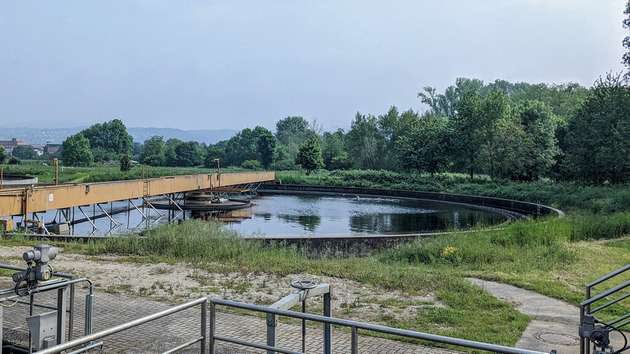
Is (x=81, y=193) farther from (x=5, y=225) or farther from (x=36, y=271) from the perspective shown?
(x=36, y=271)

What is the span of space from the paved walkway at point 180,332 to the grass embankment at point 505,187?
1909 cm

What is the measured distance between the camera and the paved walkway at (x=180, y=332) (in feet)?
19.7

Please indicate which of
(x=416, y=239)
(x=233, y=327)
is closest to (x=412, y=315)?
(x=233, y=327)

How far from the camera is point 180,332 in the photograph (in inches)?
257

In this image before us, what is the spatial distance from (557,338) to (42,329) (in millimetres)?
5650

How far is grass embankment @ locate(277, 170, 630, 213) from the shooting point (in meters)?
24.5

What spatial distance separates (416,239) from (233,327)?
9085 millimetres

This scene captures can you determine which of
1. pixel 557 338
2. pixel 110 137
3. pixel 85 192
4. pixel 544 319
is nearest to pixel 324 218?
pixel 85 192

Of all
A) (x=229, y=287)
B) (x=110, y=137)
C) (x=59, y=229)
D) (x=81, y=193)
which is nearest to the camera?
(x=229, y=287)

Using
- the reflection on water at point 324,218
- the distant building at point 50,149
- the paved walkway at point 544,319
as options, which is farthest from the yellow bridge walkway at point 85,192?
the distant building at point 50,149

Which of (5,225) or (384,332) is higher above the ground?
(384,332)

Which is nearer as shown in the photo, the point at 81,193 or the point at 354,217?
the point at 81,193

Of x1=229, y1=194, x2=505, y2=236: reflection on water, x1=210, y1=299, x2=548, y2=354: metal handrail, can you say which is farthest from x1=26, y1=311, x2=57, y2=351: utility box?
x1=229, y1=194, x2=505, y2=236: reflection on water

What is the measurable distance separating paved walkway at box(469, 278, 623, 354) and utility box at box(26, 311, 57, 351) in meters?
4.96
